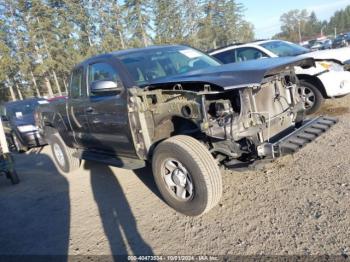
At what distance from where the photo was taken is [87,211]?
4.57 m

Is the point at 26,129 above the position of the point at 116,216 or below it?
above

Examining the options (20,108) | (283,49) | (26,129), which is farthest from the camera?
(20,108)

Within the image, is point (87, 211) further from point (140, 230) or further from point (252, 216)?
point (252, 216)

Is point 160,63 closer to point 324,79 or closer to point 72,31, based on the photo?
point 324,79

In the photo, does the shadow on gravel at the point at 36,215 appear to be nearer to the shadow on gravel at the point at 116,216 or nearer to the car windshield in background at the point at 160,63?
the shadow on gravel at the point at 116,216

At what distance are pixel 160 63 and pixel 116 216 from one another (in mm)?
2148

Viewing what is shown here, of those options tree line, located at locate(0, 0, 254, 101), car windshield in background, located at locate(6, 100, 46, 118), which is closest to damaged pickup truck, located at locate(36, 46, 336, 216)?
car windshield in background, located at locate(6, 100, 46, 118)

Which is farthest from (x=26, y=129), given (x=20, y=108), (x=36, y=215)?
(x=36, y=215)

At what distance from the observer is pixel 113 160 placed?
492cm

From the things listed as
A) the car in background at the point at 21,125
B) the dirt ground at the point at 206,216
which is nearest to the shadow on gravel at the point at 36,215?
the dirt ground at the point at 206,216

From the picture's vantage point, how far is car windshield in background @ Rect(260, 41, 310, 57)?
8062mm

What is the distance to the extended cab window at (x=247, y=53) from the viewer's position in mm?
8156

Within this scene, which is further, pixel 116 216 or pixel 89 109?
pixel 89 109

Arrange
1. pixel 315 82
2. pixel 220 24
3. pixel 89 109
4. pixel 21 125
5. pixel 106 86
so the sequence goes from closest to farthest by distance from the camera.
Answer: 1. pixel 106 86
2. pixel 89 109
3. pixel 315 82
4. pixel 21 125
5. pixel 220 24
